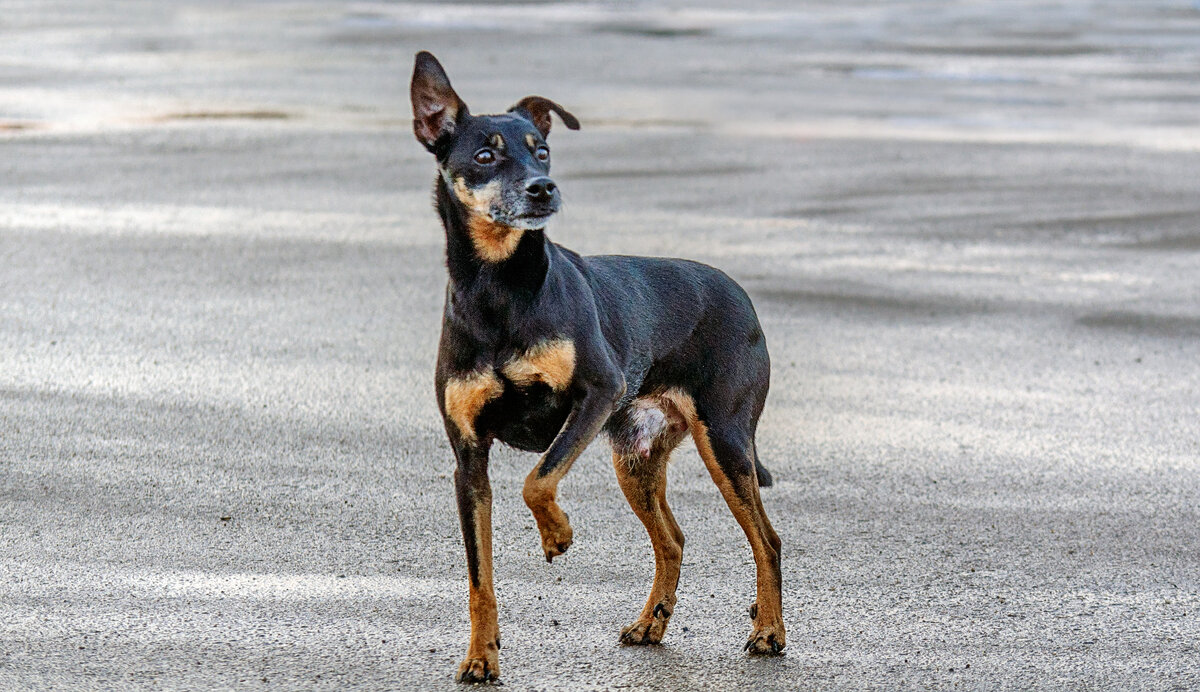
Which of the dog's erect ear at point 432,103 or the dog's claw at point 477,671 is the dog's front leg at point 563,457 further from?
the dog's erect ear at point 432,103

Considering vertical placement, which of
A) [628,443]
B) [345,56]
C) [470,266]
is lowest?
[345,56]

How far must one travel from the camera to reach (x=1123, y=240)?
419 inches

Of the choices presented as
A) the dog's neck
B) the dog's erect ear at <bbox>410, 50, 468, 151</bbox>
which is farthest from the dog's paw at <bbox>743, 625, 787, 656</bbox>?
the dog's erect ear at <bbox>410, 50, 468, 151</bbox>

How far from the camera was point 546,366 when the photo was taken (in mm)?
4512

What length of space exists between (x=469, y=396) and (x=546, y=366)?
0.23 meters

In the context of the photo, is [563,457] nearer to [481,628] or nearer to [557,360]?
[557,360]

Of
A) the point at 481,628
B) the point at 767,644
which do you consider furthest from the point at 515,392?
the point at 767,644

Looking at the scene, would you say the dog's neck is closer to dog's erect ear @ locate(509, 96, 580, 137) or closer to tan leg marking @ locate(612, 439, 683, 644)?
dog's erect ear @ locate(509, 96, 580, 137)

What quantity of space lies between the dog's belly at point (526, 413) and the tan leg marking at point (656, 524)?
538 millimetres

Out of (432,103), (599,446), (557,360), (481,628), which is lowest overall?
(599,446)

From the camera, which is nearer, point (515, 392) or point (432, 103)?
point (515, 392)

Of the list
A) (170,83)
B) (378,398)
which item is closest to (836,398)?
(378,398)

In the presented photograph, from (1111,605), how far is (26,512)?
12.5 feet

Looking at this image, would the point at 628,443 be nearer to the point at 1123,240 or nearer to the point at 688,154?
the point at 1123,240
